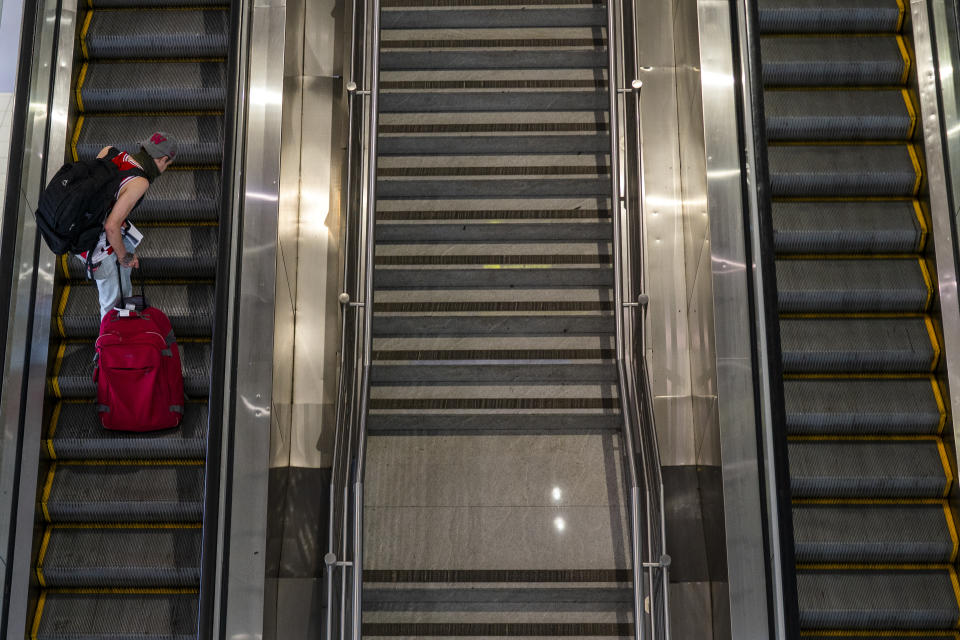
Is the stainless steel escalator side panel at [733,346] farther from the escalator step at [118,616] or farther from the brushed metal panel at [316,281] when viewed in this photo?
the escalator step at [118,616]

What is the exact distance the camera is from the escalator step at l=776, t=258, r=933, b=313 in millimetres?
5703

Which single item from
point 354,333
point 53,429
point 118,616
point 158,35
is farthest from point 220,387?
point 158,35

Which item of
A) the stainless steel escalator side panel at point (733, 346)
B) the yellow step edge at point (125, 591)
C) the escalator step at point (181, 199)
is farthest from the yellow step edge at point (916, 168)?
the yellow step edge at point (125, 591)

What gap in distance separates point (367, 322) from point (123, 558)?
197cm

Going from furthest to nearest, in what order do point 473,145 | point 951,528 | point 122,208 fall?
point 473,145 → point 951,528 → point 122,208

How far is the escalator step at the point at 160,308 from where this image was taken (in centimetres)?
572

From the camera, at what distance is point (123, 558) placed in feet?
17.7

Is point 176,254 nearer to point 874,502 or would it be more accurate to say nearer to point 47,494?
point 47,494

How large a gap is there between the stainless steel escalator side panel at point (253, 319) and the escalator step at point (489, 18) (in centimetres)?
202

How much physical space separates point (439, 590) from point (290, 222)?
91.6 inches

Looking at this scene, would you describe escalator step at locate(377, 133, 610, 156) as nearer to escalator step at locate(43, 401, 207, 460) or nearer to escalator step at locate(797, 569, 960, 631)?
escalator step at locate(43, 401, 207, 460)

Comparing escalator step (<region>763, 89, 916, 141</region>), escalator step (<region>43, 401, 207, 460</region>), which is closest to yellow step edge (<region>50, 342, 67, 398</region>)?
escalator step (<region>43, 401, 207, 460</region>)

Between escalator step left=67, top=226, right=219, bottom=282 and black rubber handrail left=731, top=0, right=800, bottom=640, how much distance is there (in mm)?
2793

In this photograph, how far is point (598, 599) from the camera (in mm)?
6129
